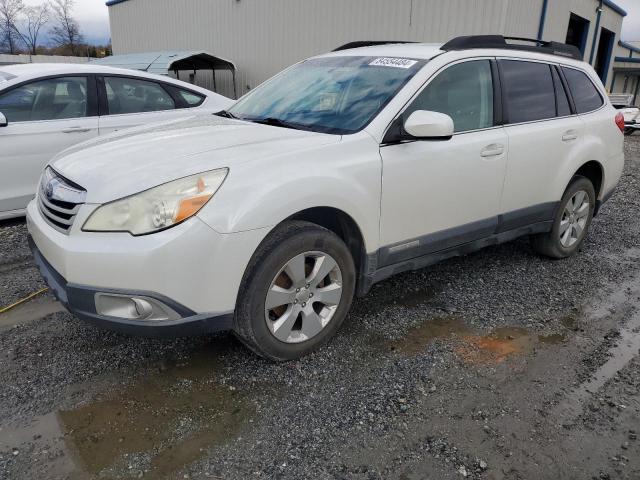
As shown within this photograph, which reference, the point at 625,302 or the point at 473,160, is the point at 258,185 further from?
the point at 625,302

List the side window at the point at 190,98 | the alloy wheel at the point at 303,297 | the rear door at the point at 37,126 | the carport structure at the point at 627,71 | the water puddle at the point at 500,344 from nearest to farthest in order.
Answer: the alloy wheel at the point at 303,297, the water puddle at the point at 500,344, the rear door at the point at 37,126, the side window at the point at 190,98, the carport structure at the point at 627,71

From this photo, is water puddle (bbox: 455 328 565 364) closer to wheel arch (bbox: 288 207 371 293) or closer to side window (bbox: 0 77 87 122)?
wheel arch (bbox: 288 207 371 293)

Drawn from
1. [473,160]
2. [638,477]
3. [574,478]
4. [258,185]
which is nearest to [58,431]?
[258,185]

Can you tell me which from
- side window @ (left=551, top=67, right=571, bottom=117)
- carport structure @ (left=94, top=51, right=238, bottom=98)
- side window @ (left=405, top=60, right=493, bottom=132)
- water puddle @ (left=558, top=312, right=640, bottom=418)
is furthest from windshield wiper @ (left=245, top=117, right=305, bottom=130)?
carport structure @ (left=94, top=51, right=238, bottom=98)

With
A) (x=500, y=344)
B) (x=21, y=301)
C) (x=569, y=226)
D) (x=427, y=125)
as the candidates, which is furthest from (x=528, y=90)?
(x=21, y=301)

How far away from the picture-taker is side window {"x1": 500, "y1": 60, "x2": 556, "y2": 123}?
3.86 metres

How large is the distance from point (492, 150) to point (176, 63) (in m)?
15.9

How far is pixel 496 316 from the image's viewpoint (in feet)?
12.0

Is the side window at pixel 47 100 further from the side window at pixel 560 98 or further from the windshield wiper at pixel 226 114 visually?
the side window at pixel 560 98

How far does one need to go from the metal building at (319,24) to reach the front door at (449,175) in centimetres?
811

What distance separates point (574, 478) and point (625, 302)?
2261 mm

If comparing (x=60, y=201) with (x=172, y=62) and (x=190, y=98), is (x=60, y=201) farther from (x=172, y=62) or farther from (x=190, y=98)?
(x=172, y=62)

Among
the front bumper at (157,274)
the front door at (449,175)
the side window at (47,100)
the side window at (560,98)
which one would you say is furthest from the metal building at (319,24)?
the front bumper at (157,274)

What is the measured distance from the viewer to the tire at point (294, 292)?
263 centimetres
